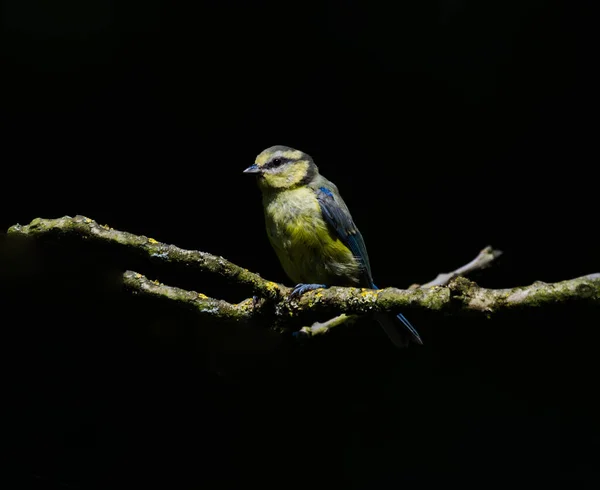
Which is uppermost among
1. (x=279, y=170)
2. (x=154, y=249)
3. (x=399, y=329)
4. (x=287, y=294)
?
(x=279, y=170)

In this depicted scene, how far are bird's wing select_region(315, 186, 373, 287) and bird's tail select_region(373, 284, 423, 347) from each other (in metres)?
0.14

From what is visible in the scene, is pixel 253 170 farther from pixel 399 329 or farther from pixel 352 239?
pixel 399 329

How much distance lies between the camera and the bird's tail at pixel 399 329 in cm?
163

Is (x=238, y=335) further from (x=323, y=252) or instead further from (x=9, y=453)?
(x=9, y=453)

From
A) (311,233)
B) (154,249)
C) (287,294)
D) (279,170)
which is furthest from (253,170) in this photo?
(154,249)

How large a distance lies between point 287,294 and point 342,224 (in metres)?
0.50

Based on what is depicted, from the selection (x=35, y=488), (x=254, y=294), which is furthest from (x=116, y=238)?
(x=35, y=488)

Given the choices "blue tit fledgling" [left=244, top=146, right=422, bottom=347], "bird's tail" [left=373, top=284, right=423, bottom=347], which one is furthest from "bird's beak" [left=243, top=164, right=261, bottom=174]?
"bird's tail" [left=373, top=284, right=423, bottom=347]

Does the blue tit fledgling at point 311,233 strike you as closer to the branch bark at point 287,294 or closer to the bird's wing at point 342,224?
the bird's wing at point 342,224

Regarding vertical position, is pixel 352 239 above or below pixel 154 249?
below

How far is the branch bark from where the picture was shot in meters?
0.93

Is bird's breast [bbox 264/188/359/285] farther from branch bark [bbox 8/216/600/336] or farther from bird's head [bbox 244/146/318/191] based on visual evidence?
branch bark [bbox 8/216/600/336]

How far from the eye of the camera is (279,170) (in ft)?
5.70

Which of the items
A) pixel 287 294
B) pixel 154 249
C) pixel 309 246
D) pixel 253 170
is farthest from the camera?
pixel 253 170
